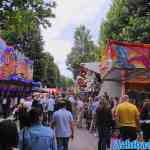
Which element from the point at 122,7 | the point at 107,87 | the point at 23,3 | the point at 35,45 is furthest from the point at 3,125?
the point at 35,45

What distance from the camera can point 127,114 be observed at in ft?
45.7

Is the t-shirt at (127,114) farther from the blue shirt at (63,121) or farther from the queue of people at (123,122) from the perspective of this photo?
the blue shirt at (63,121)

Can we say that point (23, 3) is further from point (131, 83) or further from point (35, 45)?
point (35, 45)

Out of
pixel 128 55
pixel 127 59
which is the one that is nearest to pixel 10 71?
pixel 128 55

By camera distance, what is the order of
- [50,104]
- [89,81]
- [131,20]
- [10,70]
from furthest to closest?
[89,81], [131,20], [10,70], [50,104]

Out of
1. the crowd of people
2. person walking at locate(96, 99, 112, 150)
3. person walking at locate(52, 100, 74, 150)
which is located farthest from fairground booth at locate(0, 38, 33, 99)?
person walking at locate(52, 100, 74, 150)

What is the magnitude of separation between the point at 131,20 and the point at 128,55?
20.5 m

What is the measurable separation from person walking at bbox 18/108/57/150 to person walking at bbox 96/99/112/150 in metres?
7.89

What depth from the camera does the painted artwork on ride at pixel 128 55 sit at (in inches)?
797

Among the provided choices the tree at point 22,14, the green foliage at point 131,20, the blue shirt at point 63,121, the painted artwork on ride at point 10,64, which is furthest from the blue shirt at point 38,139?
the green foliage at point 131,20

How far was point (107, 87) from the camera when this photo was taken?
107 feet

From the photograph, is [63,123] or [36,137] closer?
[36,137]

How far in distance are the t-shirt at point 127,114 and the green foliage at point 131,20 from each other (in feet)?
85.0

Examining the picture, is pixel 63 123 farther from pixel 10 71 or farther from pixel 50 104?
pixel 10 71
